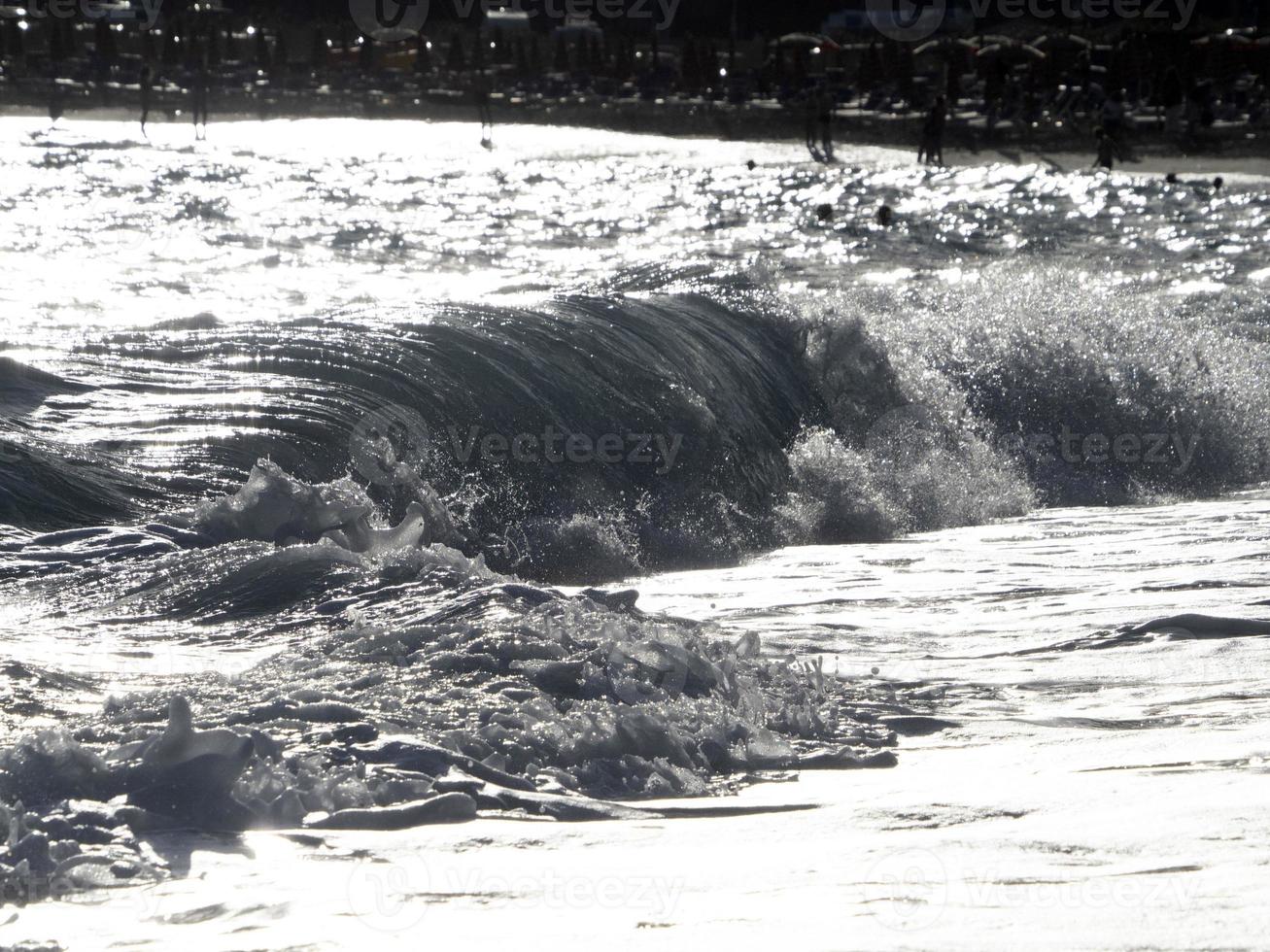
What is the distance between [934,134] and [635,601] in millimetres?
26659

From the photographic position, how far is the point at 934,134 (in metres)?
30.6

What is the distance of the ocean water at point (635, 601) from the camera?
10.5 ft

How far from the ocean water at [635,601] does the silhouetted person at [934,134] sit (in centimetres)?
1499

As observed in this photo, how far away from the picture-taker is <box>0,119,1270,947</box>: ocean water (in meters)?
3.21

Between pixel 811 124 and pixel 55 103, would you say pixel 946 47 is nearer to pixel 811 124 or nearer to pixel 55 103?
pixel 811 124

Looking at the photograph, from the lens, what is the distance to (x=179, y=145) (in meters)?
32.6

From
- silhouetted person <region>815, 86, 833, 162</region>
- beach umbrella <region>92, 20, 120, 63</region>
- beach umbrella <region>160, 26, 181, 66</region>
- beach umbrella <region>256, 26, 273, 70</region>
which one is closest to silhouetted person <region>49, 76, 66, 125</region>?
beach umbrella <region>92, 20, 120, 63</region>

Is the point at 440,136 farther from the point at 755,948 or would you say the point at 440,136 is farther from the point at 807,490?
the point at 755,948

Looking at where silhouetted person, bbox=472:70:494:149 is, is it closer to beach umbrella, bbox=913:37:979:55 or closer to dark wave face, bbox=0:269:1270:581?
beach umbrella, bbox=913:37:979:55

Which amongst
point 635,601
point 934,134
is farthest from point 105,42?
point 635,601

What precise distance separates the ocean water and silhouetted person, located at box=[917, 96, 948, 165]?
1499 centimetres

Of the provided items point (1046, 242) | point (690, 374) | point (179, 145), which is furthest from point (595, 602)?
point (179, 145)

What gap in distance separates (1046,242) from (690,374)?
13.2 m

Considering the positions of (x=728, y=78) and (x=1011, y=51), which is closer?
(x=1011, y=51)
